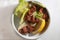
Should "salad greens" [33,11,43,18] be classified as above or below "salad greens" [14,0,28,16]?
below

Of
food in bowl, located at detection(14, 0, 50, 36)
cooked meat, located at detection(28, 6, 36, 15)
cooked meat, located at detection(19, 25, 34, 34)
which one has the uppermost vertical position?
cooked meat, located at detection(28, 6, 36, 15)

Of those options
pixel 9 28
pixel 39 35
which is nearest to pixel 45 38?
pixel 39 35

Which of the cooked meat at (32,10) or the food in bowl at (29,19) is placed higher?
the cooked meat at (32,10)

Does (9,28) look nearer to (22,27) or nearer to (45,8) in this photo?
(22,27)

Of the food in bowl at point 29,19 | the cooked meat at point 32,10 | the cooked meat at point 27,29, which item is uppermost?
the cooked meat at point 32,10
